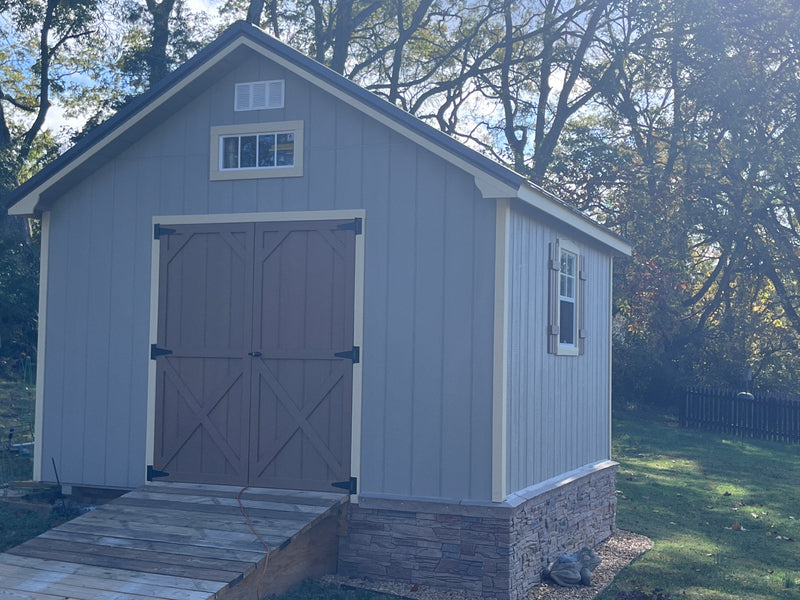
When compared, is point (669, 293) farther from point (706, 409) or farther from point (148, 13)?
point (148, 13)

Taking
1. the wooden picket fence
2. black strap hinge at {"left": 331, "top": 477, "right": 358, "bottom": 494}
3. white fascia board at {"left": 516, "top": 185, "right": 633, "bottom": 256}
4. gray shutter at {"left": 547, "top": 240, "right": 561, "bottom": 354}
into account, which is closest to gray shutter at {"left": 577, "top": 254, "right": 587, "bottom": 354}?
white fascia board at {"left": 516, "top": 185, "right": 633, "bottom": 256}

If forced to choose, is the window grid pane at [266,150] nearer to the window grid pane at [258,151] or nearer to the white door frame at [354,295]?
the window grid pane at [258,151]

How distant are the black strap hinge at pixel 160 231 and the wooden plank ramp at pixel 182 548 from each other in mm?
2343

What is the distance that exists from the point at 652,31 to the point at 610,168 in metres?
3.53

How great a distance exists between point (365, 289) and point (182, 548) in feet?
8.63

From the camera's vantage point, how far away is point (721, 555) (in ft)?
31.9

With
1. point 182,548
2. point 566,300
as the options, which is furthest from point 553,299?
point 182,548

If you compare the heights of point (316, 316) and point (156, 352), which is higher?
point (316, 316)

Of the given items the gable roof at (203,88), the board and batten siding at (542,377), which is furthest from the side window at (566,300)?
the gable roof at (203,88)

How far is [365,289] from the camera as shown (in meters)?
8.00

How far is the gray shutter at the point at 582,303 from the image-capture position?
9.83m

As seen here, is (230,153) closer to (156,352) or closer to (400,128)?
(400,128)

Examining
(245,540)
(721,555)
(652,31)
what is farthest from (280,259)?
(652,31)

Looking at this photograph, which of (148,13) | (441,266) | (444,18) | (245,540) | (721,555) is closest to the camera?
(245,540)
